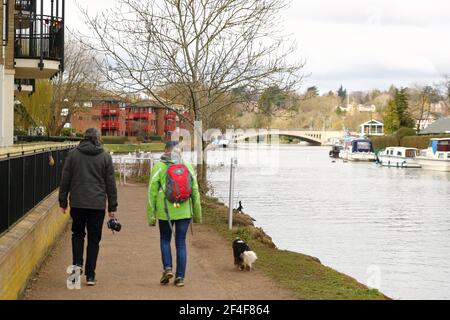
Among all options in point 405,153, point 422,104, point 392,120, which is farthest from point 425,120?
point 405,153

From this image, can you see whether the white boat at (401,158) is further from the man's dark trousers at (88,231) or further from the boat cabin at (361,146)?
the man's dark trousers at (88,231)

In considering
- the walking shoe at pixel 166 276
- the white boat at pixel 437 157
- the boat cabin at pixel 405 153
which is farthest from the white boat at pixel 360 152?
the walking shoe at pixel 166 276

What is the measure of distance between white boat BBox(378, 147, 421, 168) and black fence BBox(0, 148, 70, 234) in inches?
2577

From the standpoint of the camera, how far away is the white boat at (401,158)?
257ft

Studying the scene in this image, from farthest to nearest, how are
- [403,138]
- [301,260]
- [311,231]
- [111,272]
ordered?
[403,138], [311,231], [301,260], [111,272]

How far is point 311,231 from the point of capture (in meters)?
24.9

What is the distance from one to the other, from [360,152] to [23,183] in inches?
3428

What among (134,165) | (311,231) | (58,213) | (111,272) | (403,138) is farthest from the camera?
(403,138)

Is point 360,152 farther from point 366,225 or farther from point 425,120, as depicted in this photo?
point 366,225

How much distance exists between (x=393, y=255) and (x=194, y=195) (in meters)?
11.9

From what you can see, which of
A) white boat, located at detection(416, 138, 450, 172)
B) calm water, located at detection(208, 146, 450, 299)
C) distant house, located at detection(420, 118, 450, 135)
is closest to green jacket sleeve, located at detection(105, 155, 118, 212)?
calm water, located at detection(208, 146, 450, 299)

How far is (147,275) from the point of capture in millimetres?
10688

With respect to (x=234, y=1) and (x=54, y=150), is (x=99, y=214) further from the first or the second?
(x=234, y=1)
